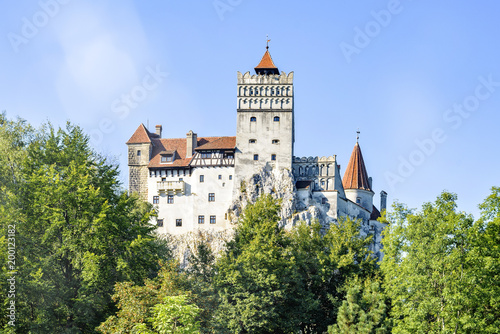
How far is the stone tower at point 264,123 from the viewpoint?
69.6 meters

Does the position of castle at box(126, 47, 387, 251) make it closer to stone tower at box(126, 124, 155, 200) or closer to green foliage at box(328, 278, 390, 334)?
stone tower at box(126, 124, 155, 200)

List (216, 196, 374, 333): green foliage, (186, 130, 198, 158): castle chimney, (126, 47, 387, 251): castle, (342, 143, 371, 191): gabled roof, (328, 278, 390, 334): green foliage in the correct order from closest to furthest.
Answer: (328, 278, 390, 334): green foliage → (216, 196, 374, 333): green foliage → (126, 47, 387, 251): castle → (186, 130, 198, 158): castle chimney → (342, 143, 371, 191): gabled roof

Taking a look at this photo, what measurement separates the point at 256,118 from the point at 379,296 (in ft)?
113

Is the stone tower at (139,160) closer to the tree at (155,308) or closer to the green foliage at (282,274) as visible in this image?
the green foliage at (282,274)

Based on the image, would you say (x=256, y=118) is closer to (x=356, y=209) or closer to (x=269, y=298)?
(x=356, y=209)

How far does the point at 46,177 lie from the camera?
34906mm

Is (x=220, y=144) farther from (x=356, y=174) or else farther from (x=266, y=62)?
(x=356, y=174)

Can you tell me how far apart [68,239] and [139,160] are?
38.9 m

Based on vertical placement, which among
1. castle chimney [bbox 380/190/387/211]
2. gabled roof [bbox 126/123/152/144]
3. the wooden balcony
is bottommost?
castle chimney [bbox 380/190/387/211]

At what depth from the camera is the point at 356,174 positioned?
7712cm

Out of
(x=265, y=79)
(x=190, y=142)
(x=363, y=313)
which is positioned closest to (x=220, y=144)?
(x=190, y=142)

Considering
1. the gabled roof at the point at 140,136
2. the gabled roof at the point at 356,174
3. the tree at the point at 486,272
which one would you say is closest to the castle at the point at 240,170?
the gabled roof at the point at 140,136

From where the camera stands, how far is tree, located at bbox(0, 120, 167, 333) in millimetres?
32969

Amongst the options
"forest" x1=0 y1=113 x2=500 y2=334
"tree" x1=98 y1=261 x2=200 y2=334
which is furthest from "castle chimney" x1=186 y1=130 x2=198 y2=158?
"tree" x1=98 y1=261 x2=200 y2=334
